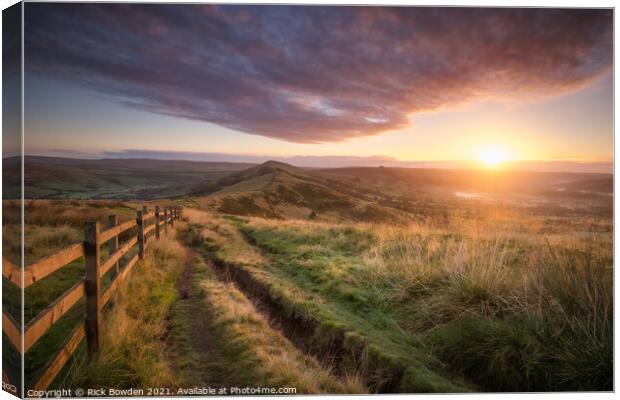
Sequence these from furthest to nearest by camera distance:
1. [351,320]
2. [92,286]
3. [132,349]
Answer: [351,320], [132,349], [92,286]

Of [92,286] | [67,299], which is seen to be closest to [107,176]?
[92,286]

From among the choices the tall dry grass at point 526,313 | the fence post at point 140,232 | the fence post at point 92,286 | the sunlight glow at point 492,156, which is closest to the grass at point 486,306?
the tall dry grass at point 526,313

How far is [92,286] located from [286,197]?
14523mm

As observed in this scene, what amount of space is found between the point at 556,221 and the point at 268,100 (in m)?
4.51

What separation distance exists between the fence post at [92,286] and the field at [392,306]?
180 mm

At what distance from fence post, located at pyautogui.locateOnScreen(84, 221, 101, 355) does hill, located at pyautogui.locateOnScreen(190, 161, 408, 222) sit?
2786 millimetres

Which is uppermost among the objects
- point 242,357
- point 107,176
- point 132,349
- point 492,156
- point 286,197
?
point 492,156

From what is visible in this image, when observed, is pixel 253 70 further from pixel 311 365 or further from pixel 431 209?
pixel 431 209

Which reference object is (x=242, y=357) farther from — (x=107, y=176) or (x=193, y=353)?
(x=107, y=176)

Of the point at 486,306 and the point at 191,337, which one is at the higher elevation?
the point at 486,306

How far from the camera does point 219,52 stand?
496 centimetres

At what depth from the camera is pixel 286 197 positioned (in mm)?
18312

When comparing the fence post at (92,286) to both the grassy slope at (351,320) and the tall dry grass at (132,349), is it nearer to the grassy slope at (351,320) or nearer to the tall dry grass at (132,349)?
the tall dry grass at (132,349)

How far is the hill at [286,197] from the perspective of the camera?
7449 mm
